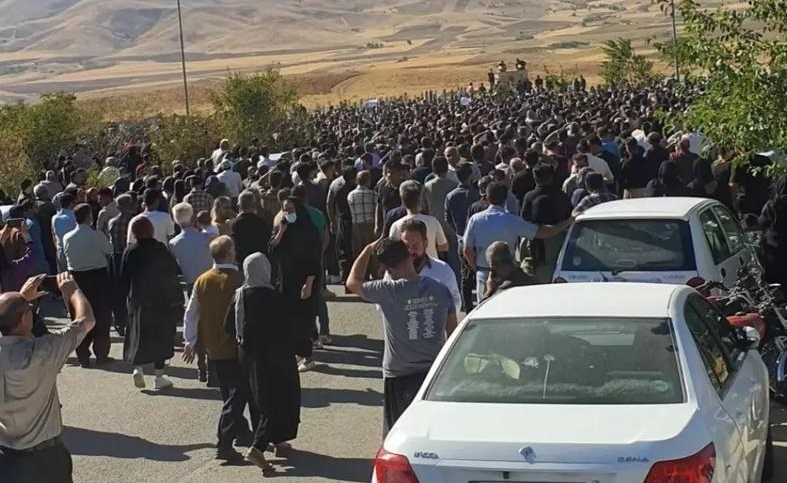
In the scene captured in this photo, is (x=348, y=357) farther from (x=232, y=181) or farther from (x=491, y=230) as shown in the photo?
(x=232, y=181)

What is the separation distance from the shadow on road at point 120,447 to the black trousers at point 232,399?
0.48 meters

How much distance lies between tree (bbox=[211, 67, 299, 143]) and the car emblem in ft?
91.4

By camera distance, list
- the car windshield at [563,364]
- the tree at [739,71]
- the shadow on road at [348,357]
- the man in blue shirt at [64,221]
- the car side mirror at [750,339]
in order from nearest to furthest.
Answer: the car windshield at [563,364]
the car side mirror at [750,339]
the tree at [739,71]
the shadow on road at [348,357]
the man in blue shirt at [64,221]

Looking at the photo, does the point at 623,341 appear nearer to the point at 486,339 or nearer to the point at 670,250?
the point at 486,339

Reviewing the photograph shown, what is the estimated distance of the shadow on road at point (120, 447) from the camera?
9.55 metres

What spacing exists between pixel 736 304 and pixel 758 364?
1746 mm

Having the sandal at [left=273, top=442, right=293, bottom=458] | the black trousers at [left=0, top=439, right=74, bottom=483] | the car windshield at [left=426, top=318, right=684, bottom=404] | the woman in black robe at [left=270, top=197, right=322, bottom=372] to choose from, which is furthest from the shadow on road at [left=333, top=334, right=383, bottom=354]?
the car windshield at [left=426, top=318, right=684, bottom=404]

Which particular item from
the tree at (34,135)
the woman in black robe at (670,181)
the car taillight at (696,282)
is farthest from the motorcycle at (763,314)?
the tree at (34,135)

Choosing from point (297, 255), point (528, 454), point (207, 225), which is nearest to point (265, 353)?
point (297, 255)

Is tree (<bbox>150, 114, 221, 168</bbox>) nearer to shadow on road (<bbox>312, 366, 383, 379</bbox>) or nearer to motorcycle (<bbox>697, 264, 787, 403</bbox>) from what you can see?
shadow on road (<bbox>312, 366, 383, 379</bbox>)

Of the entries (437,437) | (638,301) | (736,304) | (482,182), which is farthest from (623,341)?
(482,182)

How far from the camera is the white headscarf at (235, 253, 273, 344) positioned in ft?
28.1

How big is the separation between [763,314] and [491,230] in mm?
2778

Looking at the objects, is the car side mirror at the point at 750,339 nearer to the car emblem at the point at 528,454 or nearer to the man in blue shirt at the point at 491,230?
the car emblem at the point at 528,454
